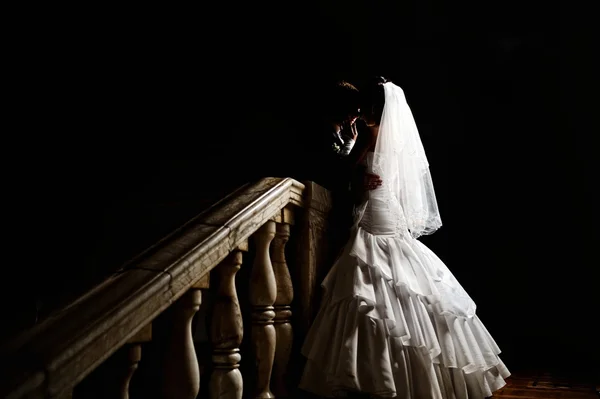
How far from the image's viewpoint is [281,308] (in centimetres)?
191

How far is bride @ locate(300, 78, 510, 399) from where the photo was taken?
76.7 inches

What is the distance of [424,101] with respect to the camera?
4.30 m

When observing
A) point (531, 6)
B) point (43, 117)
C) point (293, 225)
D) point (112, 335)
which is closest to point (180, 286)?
point (112, 335)

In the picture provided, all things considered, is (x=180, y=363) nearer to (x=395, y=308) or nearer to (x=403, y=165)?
(x=395, y=308)

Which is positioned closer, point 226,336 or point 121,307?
point 121,307

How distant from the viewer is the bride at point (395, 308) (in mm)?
1948

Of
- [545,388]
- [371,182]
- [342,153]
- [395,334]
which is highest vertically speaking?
[342,153]

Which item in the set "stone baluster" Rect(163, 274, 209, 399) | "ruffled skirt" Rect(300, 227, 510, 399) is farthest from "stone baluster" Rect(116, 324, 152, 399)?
"ruffled skirt" Rect(300, 227, 510, 399)

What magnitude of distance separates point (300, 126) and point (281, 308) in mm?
1735

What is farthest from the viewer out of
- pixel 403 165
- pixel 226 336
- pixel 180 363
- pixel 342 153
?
pixel 342 153

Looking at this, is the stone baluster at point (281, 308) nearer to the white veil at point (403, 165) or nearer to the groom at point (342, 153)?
the groom at point (342, 153)

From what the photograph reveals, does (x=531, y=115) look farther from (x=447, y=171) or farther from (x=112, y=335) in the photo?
(x=112, y=335)

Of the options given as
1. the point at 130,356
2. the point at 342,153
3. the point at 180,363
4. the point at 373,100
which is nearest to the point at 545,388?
the point at 342,153

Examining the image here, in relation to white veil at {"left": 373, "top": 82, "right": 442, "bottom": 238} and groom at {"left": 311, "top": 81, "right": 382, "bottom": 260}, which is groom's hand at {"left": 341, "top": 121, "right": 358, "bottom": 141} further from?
white veil at {"left": 373, "top": 82, "right": 442, "bottom": 238}
